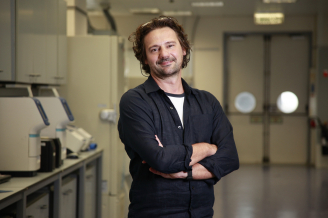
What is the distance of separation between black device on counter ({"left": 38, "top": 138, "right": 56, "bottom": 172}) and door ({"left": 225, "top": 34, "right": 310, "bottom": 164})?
236 inches

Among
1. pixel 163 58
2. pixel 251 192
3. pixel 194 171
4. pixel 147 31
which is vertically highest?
pixel 147 31

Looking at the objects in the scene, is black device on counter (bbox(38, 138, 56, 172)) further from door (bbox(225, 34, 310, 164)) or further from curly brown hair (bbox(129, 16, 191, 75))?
door (bbox(225, 34, 310, 164))

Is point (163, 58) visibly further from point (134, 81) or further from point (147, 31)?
point (134, 81)

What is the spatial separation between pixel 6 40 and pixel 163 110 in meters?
1.35

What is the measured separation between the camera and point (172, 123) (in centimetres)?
171

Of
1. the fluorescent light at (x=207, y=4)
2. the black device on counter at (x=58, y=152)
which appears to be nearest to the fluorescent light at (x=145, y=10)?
the fluorescent light at (x=207, y=4)

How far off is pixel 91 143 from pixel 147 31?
2.26 m

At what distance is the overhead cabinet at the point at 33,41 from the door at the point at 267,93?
5283mm

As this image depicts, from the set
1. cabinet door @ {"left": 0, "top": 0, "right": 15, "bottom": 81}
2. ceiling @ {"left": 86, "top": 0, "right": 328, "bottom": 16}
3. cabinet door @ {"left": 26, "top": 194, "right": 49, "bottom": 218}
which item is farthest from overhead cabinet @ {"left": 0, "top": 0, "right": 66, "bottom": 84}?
ceiling @ {"left": 86, "top": 0, "right": 328, "bottom": 16}

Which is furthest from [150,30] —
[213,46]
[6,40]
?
[213,46]

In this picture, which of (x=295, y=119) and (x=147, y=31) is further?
(x=295, y=119)

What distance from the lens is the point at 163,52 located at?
171cm

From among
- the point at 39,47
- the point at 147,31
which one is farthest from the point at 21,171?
the point at 147,31

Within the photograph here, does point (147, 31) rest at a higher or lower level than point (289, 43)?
lower
